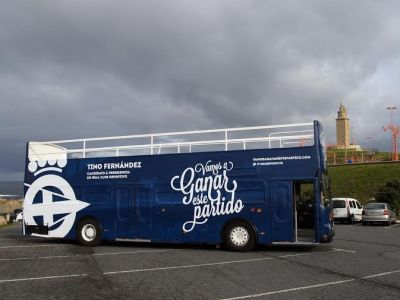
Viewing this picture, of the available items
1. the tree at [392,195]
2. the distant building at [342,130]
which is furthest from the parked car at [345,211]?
the distant building at [342,130]

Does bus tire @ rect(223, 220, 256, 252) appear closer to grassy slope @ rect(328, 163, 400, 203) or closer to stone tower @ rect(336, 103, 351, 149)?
grassy slope @ rect(328, 163, 400, 203)

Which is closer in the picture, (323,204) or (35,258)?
(35,258)

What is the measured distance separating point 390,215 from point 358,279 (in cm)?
2214

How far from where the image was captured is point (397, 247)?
16062mm

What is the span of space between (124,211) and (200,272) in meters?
5.99

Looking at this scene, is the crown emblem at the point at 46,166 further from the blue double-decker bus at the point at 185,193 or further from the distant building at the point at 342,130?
the distant building at the point at 342,130

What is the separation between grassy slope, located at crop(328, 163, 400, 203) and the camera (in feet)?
151

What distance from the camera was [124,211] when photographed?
16.2m

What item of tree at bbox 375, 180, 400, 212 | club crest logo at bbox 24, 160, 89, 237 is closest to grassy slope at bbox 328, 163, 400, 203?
tree at bbox 375, 180, 400, 212

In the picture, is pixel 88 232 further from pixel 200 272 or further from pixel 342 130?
pixel 342 130

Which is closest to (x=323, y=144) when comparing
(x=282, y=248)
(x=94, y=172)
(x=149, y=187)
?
(x=282, y=248)

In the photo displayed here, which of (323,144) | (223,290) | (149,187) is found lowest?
(223,290)

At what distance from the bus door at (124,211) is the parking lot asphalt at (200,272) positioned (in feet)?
1.69

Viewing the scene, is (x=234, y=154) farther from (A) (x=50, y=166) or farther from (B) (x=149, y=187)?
(A) (x=50, y=166)
